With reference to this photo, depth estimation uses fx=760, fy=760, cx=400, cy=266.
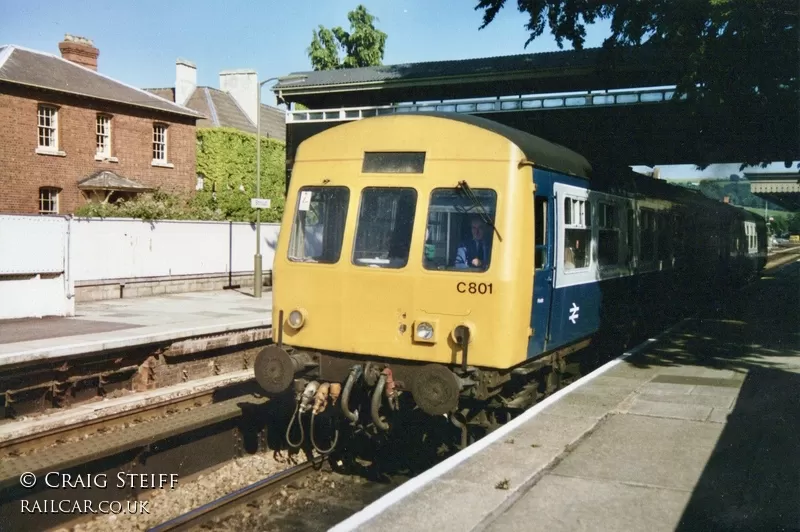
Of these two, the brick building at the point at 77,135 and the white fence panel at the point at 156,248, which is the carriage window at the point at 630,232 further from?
the brick building at the point at 77,135

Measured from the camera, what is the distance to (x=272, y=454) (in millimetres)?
9023

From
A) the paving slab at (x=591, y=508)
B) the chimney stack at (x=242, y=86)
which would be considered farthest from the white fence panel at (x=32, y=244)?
the chimney stack at (x=242, y=86)

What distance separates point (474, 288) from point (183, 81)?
3704cm

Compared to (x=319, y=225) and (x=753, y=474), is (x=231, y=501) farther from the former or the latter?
(x=753, y=474)

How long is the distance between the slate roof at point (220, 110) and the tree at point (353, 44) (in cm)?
446

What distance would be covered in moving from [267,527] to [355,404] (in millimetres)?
1447

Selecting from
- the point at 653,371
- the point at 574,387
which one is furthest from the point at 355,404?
the point at 653,371

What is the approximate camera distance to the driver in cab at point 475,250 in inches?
270

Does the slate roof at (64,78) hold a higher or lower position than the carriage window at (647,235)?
higher

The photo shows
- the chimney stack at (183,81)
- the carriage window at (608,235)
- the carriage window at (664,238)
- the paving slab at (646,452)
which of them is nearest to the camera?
the paving slab at (646,452)

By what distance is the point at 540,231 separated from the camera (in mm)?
7422

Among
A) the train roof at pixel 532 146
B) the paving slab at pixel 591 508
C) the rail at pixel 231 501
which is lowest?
the rail at pixel 231 501

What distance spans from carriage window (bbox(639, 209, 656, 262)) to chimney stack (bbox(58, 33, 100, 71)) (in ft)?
83.9

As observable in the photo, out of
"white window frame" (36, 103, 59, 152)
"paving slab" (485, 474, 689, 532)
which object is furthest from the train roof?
"white window frame" (36, 103, 59, 152)
